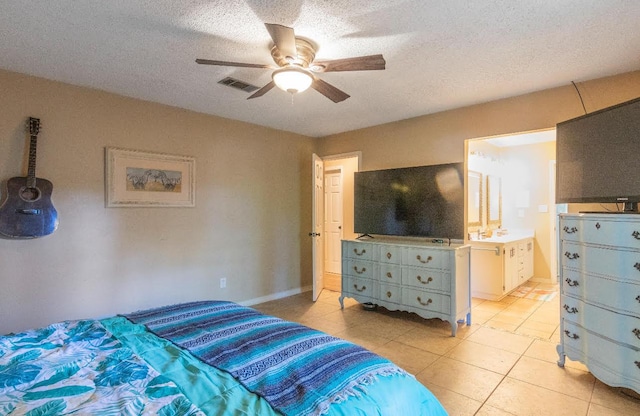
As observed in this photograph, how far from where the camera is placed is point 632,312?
6.55ft

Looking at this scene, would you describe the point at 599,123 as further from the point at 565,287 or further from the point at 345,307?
the point at 345,307

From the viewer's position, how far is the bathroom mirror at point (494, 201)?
522 centimetres

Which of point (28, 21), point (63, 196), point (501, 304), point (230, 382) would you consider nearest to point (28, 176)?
point (63, 196)

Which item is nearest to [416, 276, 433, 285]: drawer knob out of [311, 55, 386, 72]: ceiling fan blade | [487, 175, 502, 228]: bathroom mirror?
[311, 55, 386, 72]: ceiling fan blade

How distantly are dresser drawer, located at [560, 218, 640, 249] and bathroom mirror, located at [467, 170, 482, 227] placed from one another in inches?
88.3

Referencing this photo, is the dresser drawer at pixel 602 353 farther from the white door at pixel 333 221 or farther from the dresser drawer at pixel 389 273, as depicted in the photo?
the white door at pixel 333 221

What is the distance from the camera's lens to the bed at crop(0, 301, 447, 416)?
1057 mm

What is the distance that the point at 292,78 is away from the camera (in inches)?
82.9

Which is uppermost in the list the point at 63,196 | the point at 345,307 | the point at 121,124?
the point at 121,124

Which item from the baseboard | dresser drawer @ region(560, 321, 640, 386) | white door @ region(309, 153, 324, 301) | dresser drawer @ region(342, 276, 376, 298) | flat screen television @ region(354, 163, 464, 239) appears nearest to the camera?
dresser drawer @ region(560, 321, 640, 386)

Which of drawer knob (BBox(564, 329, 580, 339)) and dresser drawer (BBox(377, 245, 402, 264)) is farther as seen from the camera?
dresser drawer (BBox(377, 245, 402, 264))

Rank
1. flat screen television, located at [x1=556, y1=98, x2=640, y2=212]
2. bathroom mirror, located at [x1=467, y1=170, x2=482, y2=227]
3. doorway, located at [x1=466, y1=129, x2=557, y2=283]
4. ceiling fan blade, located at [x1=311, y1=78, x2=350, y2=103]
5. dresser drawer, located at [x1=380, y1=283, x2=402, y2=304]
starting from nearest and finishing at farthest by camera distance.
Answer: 1. flat screen television, located at [x1=556, y1=98, x2=640, y2=212]
2. ceiling fan blade, located at [x1=311, y1=78, x2=350, y2=103]
3. dresser drawer, located at [x1=380, y1=283, x2=402, y2=304]
4. bathroom mirror, located at [x1=467, y1=170, x2=482, y2=227]
5. doorway, located at [x1=466, y1=129, x2=557, y2=283]

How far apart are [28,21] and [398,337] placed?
3.67m

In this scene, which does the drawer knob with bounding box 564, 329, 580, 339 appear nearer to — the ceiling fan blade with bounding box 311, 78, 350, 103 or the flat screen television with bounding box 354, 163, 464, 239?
the flat screen television with bounding box 354, 163, 464, 239
